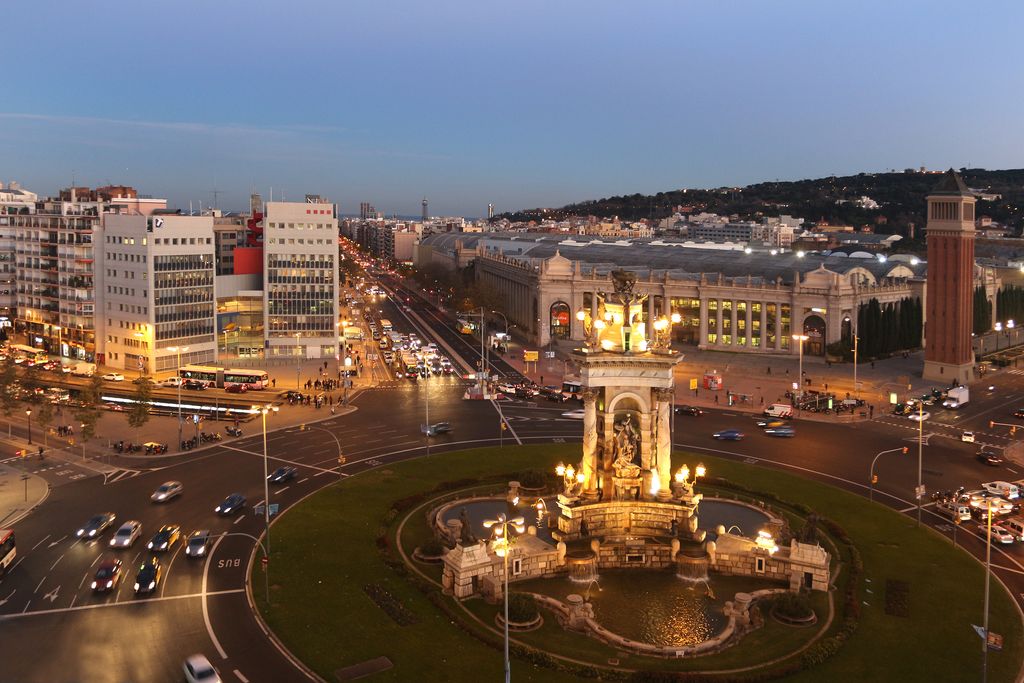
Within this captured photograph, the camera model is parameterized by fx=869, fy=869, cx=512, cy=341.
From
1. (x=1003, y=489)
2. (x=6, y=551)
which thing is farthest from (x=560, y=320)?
(x=6, y=551)

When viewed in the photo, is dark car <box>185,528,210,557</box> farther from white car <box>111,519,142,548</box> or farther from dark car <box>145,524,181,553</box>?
white car <box>111,519,142,548</box>

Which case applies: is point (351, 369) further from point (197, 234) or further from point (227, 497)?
point (227, 497)

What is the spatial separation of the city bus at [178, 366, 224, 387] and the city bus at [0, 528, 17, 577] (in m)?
62.6

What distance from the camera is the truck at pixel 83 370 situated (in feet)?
429

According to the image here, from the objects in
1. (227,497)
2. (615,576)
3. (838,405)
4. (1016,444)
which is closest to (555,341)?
(838,405)

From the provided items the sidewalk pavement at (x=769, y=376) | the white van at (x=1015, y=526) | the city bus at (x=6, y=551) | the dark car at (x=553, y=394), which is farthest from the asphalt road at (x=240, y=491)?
the sidewalk pavement at (x=769, y=376)

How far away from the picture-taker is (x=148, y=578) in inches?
2130

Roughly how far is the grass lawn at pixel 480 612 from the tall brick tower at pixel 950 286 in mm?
66172

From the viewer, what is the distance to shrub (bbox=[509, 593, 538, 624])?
49094 millimetres

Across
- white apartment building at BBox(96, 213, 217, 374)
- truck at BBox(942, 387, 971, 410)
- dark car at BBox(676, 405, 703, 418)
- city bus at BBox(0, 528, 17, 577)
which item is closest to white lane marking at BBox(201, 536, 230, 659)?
city bus at BBox(0, 528, 17, 577)

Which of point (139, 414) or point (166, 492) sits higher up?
point (139, 414)

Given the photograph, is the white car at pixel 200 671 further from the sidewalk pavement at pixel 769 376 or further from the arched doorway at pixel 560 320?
the arched doorway at pixel 560 320

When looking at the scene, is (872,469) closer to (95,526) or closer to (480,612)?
(480,612)

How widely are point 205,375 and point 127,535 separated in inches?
2506
